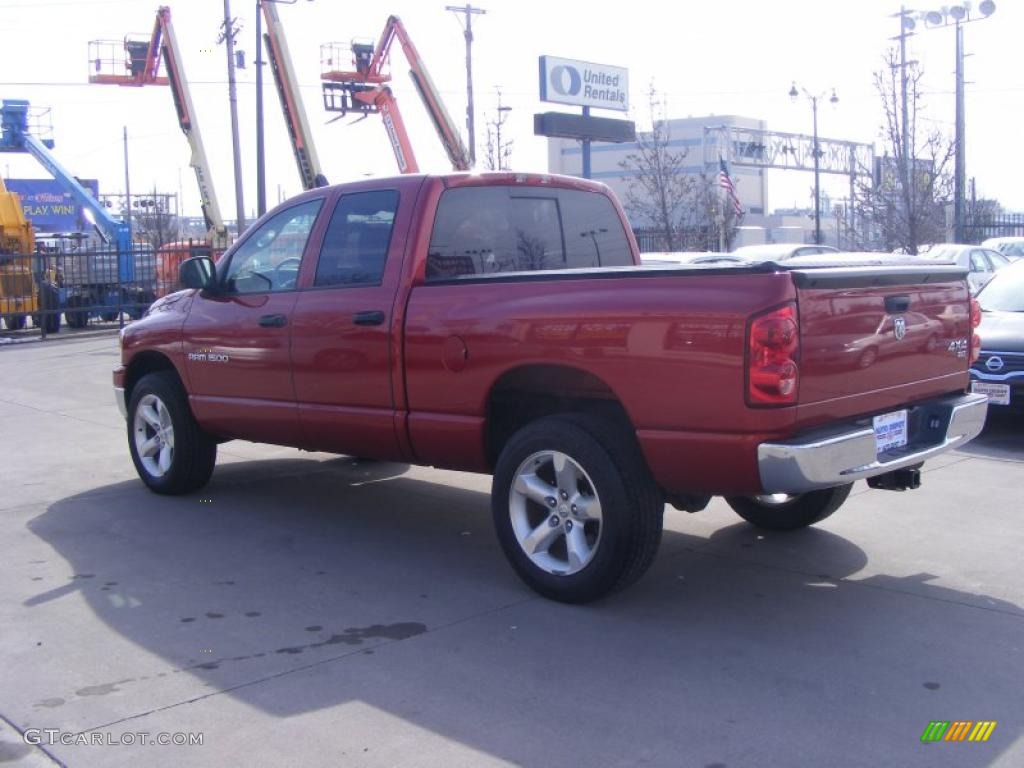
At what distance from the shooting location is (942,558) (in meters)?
6.16

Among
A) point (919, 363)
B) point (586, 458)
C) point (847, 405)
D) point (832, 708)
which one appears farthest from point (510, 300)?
point (832, 708)

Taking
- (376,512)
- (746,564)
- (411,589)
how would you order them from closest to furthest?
(411,589), (746,564), (376,512)

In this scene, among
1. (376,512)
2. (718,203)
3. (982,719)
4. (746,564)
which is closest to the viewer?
(982,719)

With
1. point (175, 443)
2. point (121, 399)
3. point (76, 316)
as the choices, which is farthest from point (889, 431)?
point (76, 316)

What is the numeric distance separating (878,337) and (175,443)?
4.75 metres

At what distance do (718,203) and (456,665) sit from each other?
26953mm

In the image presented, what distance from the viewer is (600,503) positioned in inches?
203

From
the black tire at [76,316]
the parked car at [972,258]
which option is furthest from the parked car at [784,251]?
the black tire at [76,316]

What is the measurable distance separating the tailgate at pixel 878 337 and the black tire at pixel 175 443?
4.49 m

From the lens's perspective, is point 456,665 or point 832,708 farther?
point 456,665

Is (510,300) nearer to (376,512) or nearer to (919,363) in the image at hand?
(919,363)

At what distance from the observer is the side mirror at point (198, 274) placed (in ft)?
23.6

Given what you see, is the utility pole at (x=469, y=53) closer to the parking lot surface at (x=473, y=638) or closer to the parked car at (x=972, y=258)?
the parked car at (x=972, y=258)

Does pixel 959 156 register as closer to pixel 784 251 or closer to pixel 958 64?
pixel 958 64
